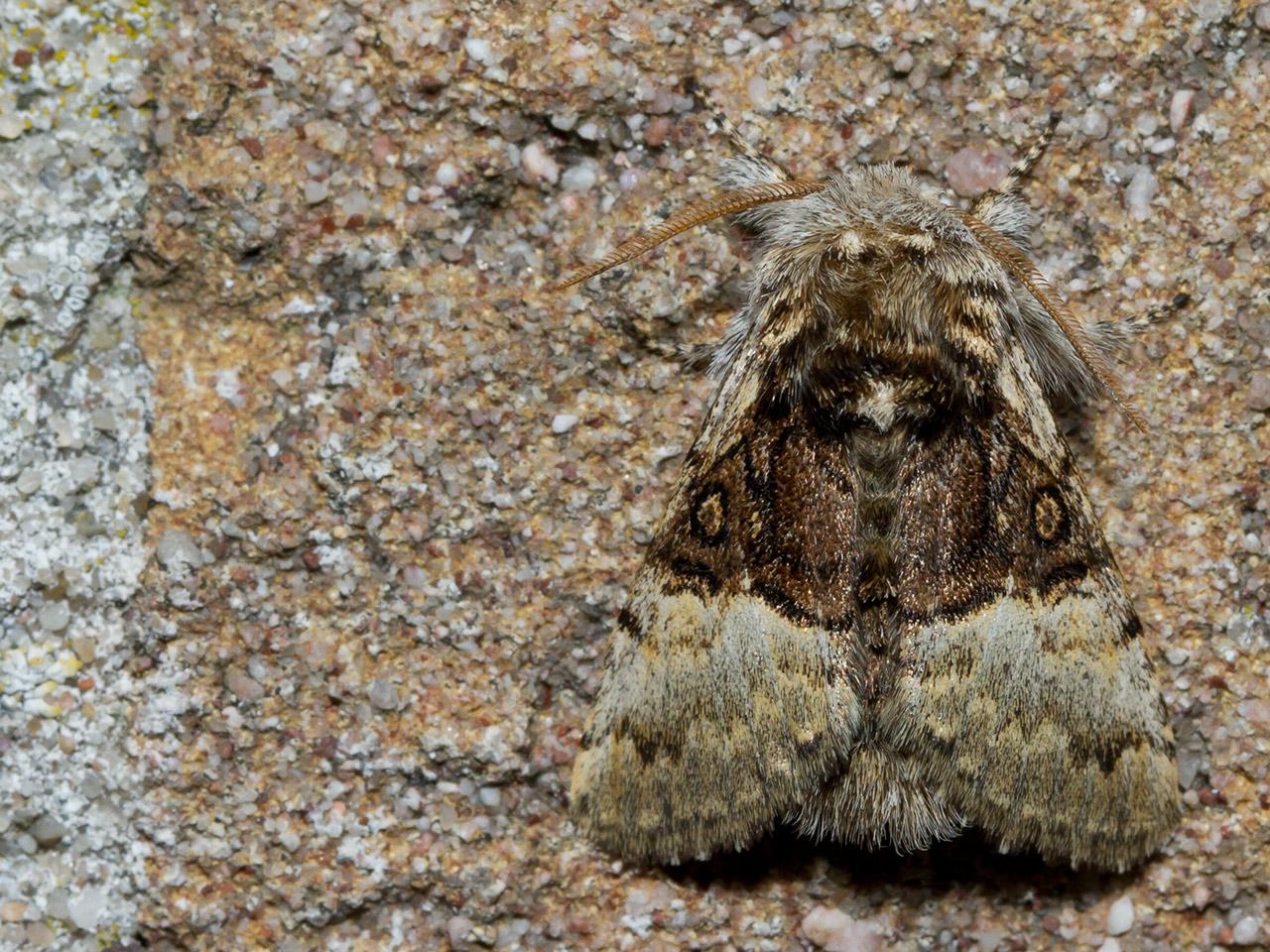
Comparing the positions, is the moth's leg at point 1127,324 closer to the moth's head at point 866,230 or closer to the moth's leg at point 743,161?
the moth's head at point 866,230

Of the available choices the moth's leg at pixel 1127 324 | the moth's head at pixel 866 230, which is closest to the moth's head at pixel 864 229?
the moth's head at pixel 866 230

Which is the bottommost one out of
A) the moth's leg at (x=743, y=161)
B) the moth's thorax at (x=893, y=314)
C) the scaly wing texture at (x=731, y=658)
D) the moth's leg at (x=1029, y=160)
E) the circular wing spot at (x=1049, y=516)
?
the scaly wing texture at (x=731, y=658)

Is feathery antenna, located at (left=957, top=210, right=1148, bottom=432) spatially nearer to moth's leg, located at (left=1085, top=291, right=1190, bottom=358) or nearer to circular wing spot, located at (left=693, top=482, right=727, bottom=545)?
moth's leg, located at (left=1085, top=291, right=1190, bottom=358)

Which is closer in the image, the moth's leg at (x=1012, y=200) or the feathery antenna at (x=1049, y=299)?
the feathery antenna at (x=1049, y=299)

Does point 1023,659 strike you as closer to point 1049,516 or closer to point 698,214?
point 1049,516

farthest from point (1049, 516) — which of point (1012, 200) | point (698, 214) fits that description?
point (698, 214)

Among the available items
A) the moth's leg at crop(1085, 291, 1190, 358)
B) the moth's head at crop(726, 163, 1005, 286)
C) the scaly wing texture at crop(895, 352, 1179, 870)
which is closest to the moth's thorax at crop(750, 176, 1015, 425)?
the moth's head at crop(726, 163, 1005, 286)
